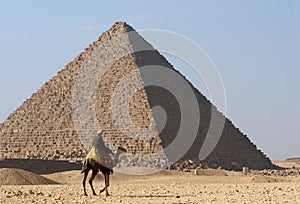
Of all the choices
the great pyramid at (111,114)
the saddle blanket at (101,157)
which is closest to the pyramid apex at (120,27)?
the great pyramid at (111,114)

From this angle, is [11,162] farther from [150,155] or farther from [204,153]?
[204,153]

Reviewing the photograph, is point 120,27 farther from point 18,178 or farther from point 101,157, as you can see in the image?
point 101,157

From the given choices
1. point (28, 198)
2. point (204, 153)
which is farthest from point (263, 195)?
point (204, 153)

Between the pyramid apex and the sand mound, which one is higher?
the pyramid apex

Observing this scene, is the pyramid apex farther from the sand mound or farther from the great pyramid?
the sand mound

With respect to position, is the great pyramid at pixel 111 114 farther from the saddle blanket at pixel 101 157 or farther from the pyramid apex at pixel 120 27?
the saddle blanket at pixel 101 157

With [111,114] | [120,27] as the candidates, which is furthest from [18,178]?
[120,27]

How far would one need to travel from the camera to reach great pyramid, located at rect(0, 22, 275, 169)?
61.4 meters

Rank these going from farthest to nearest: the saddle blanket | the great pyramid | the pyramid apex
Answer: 1. the pyramid apex
2. the great pyramid
3. the saddle blanket

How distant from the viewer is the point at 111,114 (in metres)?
65.6

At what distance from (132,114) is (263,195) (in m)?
47.9

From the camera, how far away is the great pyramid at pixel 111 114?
61.4 meters

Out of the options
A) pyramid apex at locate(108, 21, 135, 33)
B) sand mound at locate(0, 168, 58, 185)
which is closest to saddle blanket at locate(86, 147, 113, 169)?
sand mound at locate(0, 168, 58, 185)

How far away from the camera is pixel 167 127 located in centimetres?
6194
